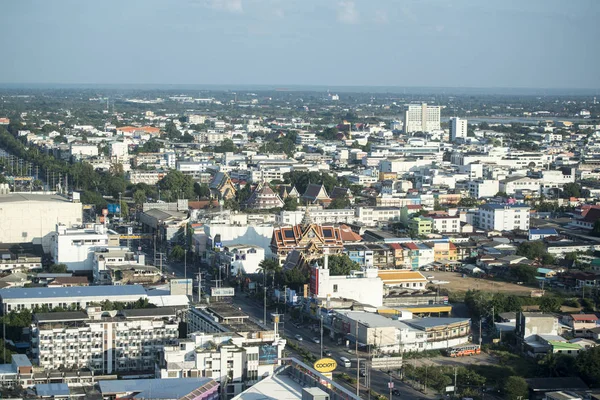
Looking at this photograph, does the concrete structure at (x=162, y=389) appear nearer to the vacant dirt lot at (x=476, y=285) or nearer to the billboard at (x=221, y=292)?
the billboard at (x=221, y=292)

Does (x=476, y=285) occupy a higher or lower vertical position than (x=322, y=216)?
lower

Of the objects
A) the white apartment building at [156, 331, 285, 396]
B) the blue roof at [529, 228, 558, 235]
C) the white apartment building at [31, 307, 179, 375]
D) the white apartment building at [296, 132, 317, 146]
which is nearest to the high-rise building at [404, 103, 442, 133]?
the white apartment building at [296, 132, 317, 146]

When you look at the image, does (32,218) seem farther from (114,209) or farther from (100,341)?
(100,341)

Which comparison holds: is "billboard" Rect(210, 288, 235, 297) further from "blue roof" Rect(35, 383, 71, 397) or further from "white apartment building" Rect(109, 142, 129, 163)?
"white apartment building" Rect(109, 142, 129, 163)

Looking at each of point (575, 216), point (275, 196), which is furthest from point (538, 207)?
point (275, 196)

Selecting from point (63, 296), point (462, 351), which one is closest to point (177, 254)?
point (63, 296)
